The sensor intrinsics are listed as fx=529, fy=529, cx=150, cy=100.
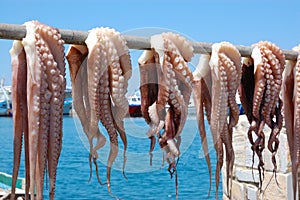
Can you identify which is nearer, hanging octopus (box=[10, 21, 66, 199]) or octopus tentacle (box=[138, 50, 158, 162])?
hanging octopus (box=[10, 21, 66, 199])

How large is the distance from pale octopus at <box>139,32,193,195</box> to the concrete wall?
2.50 metres

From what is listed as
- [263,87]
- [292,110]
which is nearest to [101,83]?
[263,87]

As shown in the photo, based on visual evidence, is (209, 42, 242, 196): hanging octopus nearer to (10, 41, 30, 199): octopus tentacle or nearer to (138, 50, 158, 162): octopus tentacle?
(138, 50, 158, 162): octopus tentacle

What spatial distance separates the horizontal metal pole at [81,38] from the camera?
158cm

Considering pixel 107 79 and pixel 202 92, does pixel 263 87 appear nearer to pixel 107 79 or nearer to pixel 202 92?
pixel 202 92

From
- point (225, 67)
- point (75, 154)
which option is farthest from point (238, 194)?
point (75, 154)

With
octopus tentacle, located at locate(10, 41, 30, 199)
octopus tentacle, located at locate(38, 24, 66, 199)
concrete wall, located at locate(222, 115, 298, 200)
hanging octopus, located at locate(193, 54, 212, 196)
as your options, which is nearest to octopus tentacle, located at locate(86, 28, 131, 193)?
octopus tentacle, located at locate(38, 24, 66, 199)

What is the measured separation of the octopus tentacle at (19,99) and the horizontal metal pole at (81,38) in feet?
0.14

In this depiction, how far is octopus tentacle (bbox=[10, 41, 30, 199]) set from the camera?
161cm

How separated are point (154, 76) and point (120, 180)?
16811mm

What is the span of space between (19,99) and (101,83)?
283mm

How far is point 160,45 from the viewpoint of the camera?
1.89 metres

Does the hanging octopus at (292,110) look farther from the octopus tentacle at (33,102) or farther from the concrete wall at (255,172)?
the concrete wall at (255,172)

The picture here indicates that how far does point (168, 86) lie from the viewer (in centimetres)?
188
